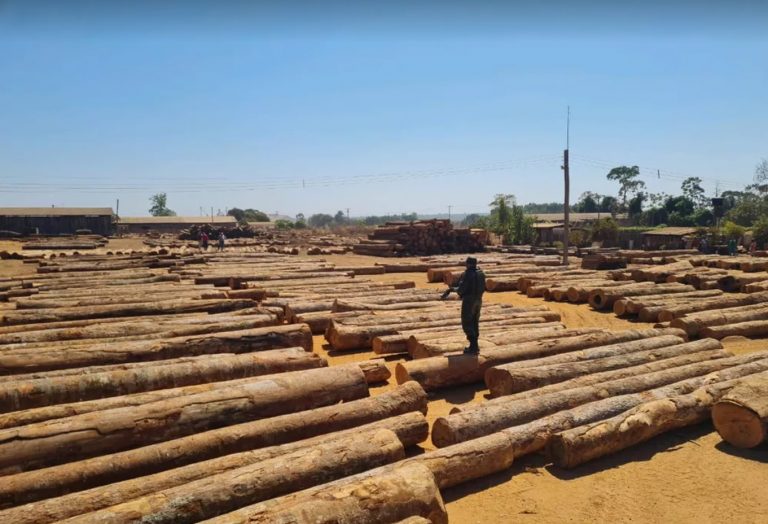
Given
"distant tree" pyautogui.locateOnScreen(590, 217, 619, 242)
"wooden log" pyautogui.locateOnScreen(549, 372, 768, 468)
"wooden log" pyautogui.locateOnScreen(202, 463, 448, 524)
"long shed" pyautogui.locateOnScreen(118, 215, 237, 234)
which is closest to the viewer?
"wooden log" pyautogui.locateOnScreen(202, 463, 448, 524)

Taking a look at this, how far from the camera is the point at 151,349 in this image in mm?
7227

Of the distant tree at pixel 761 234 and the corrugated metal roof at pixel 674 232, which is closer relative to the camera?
the distant tree at pixel 761 234

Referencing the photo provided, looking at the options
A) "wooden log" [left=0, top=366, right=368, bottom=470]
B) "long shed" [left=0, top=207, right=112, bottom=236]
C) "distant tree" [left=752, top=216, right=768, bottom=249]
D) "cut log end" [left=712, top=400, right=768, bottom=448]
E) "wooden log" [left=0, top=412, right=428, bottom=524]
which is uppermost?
"long shed" [left=0, top=207, right=112, bottom=236]

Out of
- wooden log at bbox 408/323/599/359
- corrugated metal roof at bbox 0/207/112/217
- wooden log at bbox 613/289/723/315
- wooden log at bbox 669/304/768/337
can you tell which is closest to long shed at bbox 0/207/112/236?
corrugated metal roof at bbox 0/207/112/217

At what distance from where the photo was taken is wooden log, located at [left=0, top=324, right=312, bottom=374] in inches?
254

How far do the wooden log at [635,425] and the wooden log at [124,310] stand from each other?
7.61 metres

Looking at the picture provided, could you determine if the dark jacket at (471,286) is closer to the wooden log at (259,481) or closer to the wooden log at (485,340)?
the wooden log at (485,340)

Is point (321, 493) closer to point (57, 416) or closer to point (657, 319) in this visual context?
point (57, 416)

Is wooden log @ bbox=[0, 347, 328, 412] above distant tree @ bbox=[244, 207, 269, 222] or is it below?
below

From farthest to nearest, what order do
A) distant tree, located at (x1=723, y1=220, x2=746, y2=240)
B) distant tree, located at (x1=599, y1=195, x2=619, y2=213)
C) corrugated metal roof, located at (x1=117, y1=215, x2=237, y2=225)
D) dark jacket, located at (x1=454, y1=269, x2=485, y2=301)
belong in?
1. distant tree, located at (x1=599, y1=195, x2=619, y2=213)
2. corrugated metal roof, located at (x1=117, y1=215, x2=237, y2=225)
3. distant tree, located at (x1=723, y1=220, x2=746, y2=240)
4. dark jacket, located at (x1=454, y1=269, x2=485, y2=301)

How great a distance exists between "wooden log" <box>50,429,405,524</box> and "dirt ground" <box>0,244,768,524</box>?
0.88 m

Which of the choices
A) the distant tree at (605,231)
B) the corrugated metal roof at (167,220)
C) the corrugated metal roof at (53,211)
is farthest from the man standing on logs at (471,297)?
the corrugated metal roof at (167,220)

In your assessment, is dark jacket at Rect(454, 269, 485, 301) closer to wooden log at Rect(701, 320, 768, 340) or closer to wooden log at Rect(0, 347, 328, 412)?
wooden log at Rect(0, 347, 328, 412)

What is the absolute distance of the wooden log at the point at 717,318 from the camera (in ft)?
33.9
